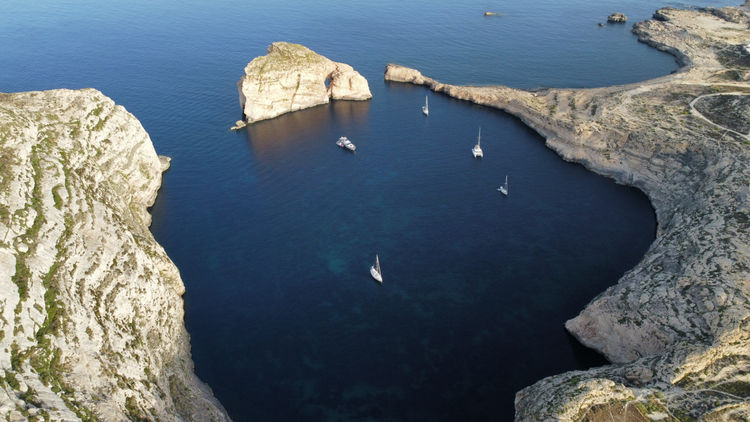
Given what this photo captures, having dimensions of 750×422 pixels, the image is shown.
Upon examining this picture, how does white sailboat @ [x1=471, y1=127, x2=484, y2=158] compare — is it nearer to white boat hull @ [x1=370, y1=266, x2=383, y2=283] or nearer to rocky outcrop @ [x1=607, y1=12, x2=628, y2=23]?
white boat hull @ [x1=370, y1=266, x2=383, y2=283]

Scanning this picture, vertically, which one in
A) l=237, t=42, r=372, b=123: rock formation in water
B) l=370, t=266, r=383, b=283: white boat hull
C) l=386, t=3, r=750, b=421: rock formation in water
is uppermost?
l=237, t=42, r=372, b=123: rock formation in water

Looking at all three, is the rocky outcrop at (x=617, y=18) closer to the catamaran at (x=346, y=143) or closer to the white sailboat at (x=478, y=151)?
the white sailboat at (x=478, y=151)

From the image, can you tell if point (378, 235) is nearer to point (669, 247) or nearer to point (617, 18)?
point (669, 247)

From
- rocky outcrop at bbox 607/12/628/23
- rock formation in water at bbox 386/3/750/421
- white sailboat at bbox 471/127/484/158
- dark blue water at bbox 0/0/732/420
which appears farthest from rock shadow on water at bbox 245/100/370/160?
rocky outcrop at bbox 607/12/628/23

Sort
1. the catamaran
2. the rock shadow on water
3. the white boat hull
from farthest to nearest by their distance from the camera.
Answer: the rock shadow on water, the catamaran, the white boat hull

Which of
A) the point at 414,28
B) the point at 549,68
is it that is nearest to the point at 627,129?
the point at 549,68

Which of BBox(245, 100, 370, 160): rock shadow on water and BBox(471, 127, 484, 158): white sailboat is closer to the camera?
BBox(471, 127, 484, 158): white sailboat
